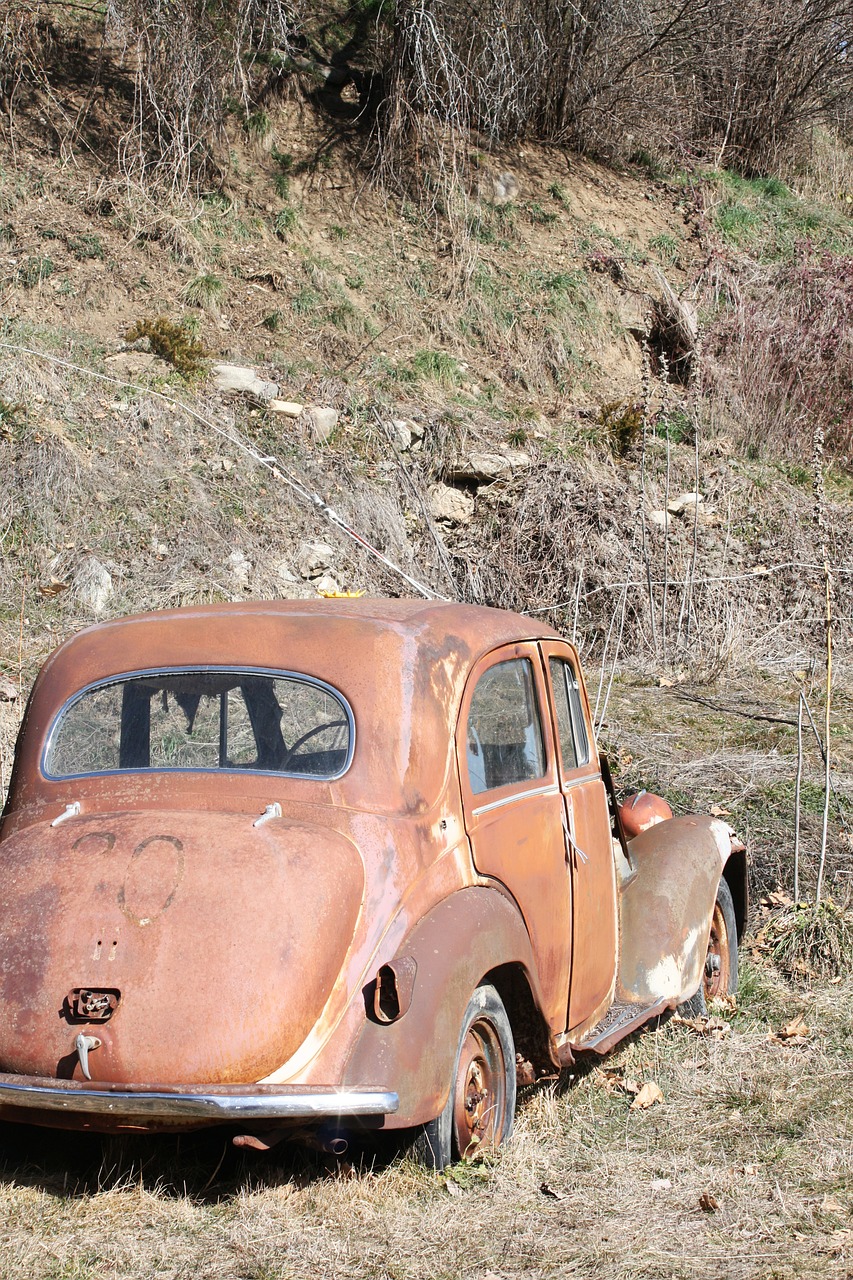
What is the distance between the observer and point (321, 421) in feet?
40.4

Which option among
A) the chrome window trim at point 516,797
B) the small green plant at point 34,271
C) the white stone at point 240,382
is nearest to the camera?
the chrome window trim at point 516,797

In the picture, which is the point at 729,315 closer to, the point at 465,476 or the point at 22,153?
the point at 465,476

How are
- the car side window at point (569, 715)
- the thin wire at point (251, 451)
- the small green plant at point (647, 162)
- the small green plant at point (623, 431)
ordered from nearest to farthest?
the car side window at point (569, 715) → the thin wire at point (251, 451) → the small green plant at point (623, 431) → the small green plant at point (647, 162)

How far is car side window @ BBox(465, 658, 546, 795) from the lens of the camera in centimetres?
369

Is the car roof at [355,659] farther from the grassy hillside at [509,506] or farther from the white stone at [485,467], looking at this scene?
the white stone at [485,467]

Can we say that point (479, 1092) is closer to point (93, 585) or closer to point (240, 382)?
point (93, 585)

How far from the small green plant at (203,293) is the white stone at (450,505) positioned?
3470 millimetres

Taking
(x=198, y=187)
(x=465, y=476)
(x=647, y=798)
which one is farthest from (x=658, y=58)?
(x=647, y=798)

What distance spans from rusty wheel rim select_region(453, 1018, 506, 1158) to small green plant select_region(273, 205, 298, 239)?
1267 cm

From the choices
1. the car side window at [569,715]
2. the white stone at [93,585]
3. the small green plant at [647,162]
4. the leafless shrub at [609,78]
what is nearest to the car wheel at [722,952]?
the car side window at [569,715]

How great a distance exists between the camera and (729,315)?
15.1m

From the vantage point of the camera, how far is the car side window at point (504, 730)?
12.1ft

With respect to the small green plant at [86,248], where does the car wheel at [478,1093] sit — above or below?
below

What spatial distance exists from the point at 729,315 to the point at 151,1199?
14.2 m
